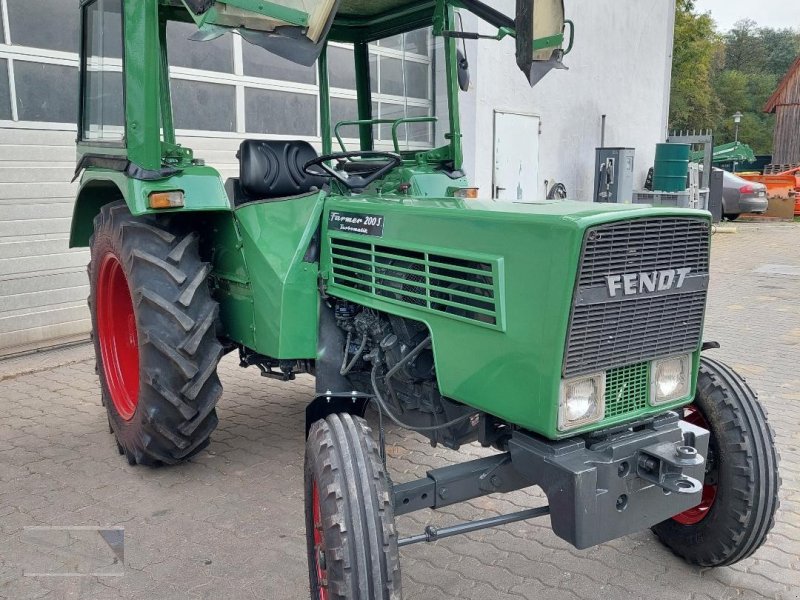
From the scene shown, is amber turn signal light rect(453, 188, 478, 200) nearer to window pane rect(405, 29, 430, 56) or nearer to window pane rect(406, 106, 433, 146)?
window pane rect(406, 106, 433, 146)

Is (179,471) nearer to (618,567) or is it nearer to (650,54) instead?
(618,567)

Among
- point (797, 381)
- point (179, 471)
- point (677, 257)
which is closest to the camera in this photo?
point (677, 257)

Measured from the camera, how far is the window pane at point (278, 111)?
23.2 ft

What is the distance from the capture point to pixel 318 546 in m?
2.40

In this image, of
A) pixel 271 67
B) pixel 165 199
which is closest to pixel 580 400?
pixel 165 199

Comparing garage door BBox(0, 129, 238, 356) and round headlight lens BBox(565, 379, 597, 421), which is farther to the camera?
garage door BBox(0, 129, 238, 356)

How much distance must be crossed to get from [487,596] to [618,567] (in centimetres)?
57

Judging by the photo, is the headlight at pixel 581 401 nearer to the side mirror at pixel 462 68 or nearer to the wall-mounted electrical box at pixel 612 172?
the side mirror at pixel 462 68

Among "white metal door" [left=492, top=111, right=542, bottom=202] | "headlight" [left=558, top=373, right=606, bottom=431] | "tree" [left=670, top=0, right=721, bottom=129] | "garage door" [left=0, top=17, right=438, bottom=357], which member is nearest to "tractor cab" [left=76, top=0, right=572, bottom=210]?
"garage door" [left=0, top=17, right=438, bottom=357]

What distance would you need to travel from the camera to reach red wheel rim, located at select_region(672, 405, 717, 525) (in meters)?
2.86

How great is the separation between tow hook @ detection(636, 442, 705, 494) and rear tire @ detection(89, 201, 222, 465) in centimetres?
196

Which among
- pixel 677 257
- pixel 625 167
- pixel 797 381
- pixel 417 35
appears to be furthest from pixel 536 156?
pixel 677 257

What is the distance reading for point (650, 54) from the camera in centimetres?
1500

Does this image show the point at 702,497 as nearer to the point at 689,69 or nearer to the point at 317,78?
the point at 317,78
